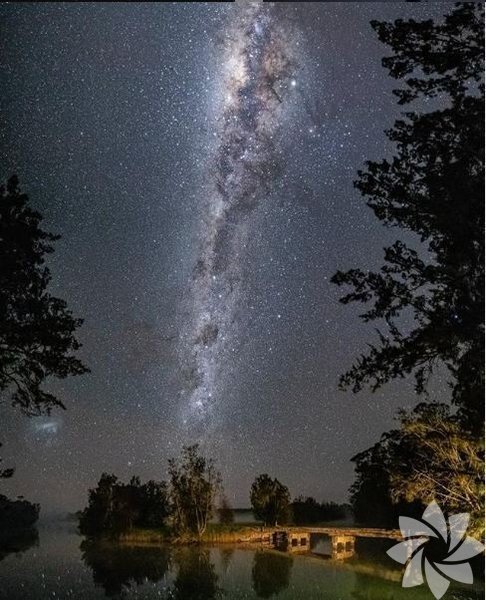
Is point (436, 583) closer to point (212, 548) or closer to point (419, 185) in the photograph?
point (419, 185)

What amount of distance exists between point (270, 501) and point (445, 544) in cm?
3877

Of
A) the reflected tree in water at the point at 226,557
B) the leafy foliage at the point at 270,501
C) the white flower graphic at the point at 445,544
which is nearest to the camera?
the white flower graphic at the point at 445,544

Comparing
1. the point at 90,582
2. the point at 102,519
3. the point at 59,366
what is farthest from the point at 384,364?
the point at 102,519

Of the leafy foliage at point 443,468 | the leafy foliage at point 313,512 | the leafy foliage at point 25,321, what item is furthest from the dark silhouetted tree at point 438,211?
the leafy foliage at point 313,512

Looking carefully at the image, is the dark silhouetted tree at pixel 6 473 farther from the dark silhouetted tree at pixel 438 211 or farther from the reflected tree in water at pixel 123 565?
the reflected tree in water at pixel 123 565

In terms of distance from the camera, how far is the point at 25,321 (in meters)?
14.0

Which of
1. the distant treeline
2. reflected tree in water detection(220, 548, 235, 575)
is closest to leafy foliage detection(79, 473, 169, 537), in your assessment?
the distant treeline

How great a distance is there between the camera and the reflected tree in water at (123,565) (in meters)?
25.9

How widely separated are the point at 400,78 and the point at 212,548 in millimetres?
35586

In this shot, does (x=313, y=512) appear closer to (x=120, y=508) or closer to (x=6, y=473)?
(x=120, y=508)

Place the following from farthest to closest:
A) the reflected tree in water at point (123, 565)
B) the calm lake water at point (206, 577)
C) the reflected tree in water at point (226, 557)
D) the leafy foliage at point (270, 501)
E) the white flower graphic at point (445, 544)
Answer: the leafy foliage at point (270, 501) < the reflected tree in water at point (226, 557) < the reflected tree in water at point (123, 565) < the calm lake water at point (206, 577) < the white flower graphic at point (445, 544)

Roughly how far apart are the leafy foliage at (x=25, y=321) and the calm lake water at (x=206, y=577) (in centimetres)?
1022

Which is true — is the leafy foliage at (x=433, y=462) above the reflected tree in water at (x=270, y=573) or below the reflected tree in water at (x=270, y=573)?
above

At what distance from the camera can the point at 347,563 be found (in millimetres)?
32188
